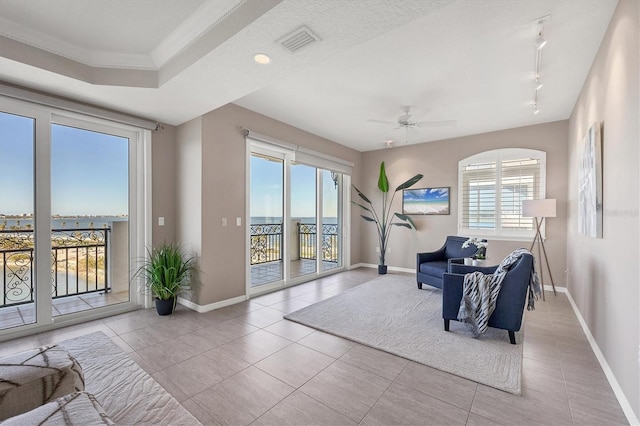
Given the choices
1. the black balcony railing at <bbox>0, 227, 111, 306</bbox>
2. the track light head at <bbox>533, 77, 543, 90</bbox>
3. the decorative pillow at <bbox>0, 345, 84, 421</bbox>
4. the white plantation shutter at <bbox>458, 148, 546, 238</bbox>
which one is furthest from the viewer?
the white plantation shutter at <bbox>458, 148, 546, 238</bbox>

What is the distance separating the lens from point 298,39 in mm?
2141

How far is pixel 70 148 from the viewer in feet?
11.0

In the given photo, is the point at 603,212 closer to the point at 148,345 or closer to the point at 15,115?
the point at 148,345

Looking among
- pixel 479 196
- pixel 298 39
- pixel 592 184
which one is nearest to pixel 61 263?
pixel 298 39

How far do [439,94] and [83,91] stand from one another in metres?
4.11

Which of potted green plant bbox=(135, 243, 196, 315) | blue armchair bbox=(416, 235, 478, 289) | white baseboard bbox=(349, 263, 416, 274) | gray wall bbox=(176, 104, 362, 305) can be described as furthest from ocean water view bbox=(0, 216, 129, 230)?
white baseboard bbox=(349, 263, 416, 274)

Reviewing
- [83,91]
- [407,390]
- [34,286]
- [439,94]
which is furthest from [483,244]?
[34,286]

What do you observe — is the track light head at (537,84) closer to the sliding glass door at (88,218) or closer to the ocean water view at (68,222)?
the sliding glass door at (88,218)

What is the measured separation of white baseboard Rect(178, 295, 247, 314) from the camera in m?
3.70

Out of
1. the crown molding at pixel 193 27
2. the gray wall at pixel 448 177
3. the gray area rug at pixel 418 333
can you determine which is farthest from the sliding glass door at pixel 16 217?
the gray wall at pixel 448 177

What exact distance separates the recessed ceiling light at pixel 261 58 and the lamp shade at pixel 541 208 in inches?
168

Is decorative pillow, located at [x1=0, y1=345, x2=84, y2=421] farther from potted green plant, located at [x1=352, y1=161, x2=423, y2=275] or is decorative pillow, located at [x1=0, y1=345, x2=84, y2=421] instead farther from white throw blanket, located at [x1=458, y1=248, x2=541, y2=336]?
potted green plant, located at [x1=352, y1=161, x2=423, y2=275]

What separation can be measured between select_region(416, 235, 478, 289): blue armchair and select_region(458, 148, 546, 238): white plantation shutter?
803mm

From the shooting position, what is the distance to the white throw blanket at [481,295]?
9.25ft
